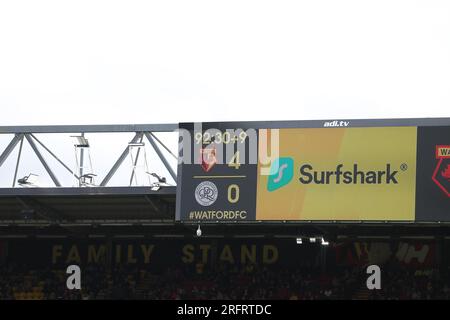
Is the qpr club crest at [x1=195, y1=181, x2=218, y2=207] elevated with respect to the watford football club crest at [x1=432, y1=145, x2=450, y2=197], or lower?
lower

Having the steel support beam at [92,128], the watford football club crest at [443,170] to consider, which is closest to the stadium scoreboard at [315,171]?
the watford football club crest at [443,170]

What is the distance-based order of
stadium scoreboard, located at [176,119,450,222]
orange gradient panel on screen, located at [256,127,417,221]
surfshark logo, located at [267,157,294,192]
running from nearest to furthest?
stadium scoreboard, located at [176,119,450,222] → orange gradient panel on screen, located at [256,127,417,221] → surfshark logo, located at [267,157,294,192]

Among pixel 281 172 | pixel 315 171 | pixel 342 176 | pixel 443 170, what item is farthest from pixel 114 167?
pixel 443 170

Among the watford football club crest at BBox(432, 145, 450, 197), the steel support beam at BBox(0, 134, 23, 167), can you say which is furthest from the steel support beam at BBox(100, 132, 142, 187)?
the watford football club crest at BBox(432, 145, 450, 197)

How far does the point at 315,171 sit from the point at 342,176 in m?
0.76

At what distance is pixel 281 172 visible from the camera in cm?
2945

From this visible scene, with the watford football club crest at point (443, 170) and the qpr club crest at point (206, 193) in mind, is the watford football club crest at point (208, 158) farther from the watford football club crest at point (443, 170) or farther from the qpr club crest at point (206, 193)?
the watford football club crest at point (443, 170)

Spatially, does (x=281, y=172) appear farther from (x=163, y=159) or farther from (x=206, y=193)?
(x=163, y=159)

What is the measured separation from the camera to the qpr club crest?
1171 inches

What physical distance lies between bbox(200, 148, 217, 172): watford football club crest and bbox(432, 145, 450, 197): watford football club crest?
6.13 m

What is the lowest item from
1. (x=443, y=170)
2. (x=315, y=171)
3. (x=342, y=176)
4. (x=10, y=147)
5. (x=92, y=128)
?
(x=342, y=176)

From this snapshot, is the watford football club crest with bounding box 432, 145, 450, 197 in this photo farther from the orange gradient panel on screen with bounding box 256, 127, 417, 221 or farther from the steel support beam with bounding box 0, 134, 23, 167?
the steel support beam with bounding box 0, 134, 23, 167
